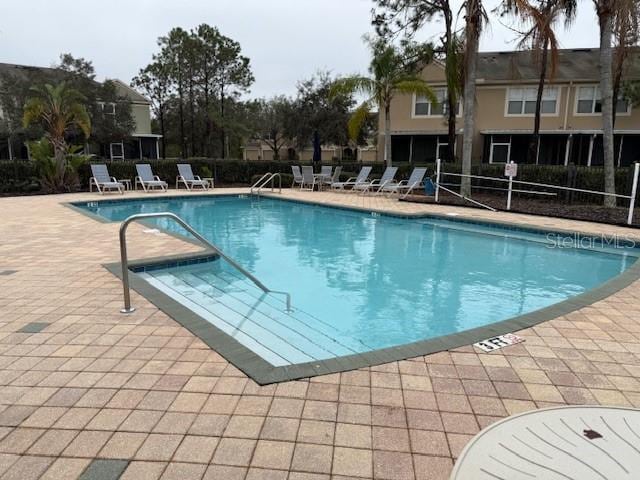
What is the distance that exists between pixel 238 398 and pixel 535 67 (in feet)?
72.7

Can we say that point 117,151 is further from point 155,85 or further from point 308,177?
point 308,177

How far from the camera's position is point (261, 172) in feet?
64.6

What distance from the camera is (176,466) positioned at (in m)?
2.02

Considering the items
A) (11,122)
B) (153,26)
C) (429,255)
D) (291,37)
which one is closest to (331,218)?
(429,255)

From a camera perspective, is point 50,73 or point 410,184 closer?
point 410,184

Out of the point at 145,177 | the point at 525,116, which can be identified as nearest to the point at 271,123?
the point at 525,116

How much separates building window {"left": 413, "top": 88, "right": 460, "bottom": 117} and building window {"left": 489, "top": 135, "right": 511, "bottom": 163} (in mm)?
2305

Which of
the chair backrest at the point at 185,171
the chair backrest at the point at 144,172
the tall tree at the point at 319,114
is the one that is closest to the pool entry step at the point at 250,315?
the chair backrest at the point at 144,172

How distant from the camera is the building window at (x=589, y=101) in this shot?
1964 centimetres

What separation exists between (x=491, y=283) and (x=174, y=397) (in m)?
4.96

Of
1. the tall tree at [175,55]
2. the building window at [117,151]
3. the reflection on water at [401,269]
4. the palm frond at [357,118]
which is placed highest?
the tall tree at [175,55]

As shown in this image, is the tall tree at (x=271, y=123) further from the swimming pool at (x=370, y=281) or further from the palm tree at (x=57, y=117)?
the swimming pool at (x=370, y=281)

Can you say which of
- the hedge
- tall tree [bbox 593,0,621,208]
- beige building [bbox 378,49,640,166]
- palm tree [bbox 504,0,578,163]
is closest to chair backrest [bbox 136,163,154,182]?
the hedge
